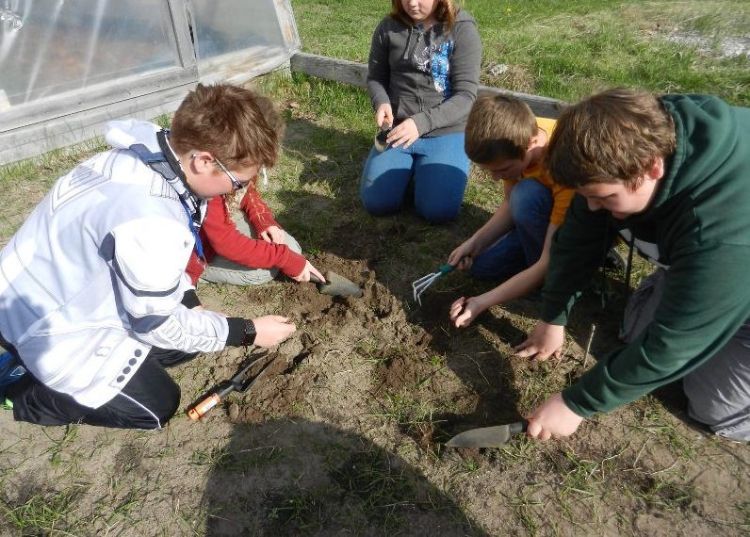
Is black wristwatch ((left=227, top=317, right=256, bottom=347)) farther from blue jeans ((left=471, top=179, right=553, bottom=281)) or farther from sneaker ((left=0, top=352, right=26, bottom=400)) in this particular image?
blue jeans ((left=471, top=179, right=553, bottom=281))

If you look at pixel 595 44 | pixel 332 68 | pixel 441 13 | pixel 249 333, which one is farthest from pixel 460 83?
pixel 595 44

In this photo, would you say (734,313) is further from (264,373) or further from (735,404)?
(264,373)

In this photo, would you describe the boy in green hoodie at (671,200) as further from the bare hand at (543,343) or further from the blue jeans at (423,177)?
the blue jeans at (423,177)

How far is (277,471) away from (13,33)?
12.7 feet

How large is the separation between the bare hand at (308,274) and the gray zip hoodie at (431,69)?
126 centimetres

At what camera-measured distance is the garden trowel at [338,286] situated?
304 cm

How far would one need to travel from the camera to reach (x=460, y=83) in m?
3.67

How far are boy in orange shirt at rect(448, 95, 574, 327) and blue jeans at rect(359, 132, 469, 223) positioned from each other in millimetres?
583

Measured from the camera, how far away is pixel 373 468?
7.36ft

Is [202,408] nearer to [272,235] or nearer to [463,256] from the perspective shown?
[272,235]

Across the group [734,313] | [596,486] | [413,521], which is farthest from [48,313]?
[734,313]

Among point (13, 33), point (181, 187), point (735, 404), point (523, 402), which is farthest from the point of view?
point (13, 33)

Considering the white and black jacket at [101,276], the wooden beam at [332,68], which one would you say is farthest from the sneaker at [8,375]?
the wooden beam at [332,68]

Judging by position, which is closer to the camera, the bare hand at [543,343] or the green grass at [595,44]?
the bare hand at [543,343]
